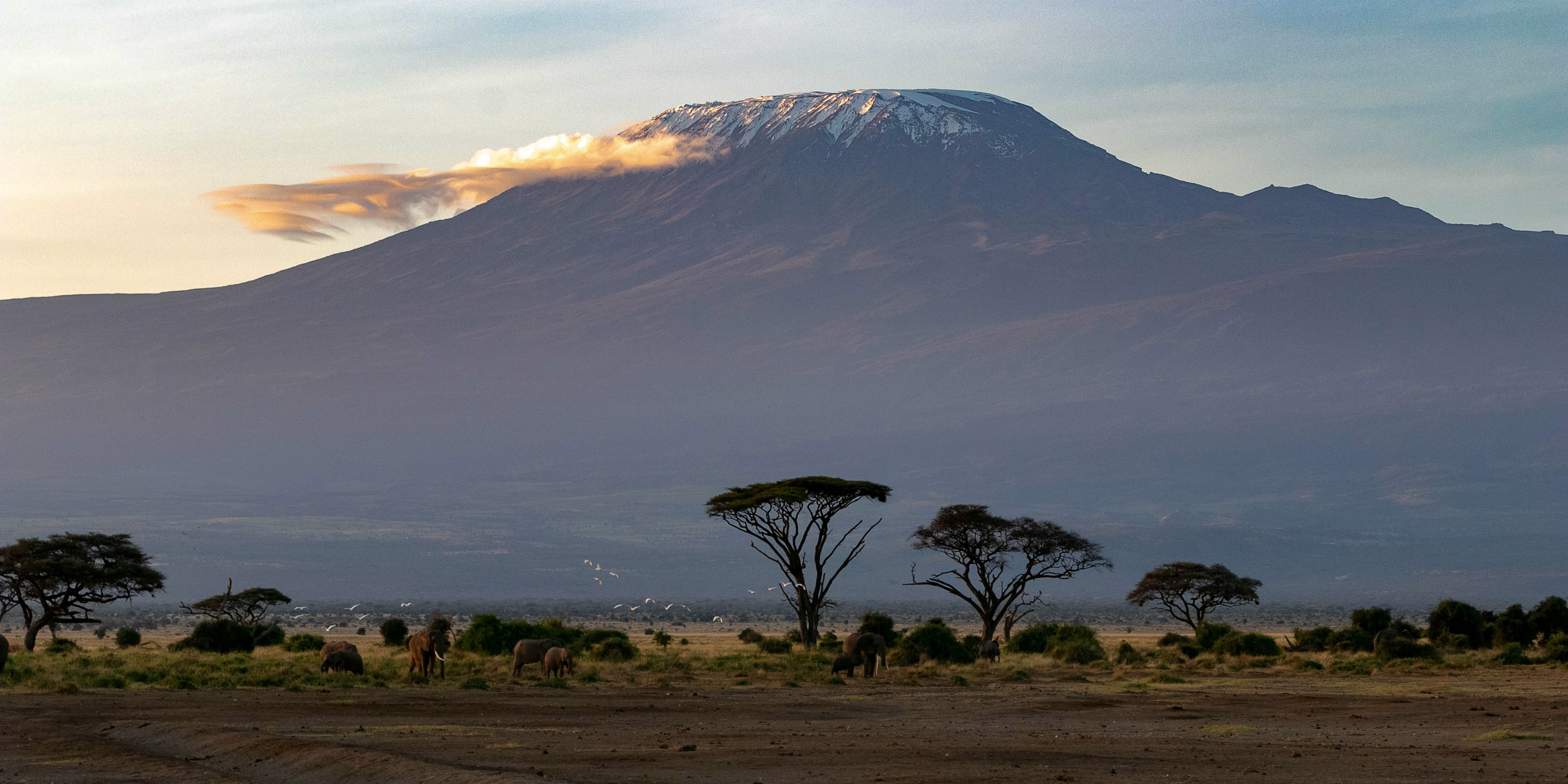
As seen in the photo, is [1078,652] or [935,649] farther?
[1078,652]

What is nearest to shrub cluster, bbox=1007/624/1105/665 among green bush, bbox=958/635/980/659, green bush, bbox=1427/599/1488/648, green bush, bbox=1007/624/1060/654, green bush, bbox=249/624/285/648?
green bush, bbox=1007/624/1060/654

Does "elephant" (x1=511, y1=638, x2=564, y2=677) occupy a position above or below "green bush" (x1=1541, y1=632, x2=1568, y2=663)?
below

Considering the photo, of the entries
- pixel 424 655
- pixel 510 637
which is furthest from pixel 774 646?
pixel 424 655

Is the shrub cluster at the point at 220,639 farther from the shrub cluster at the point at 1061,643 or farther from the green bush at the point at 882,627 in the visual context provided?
the shrub cluster at the point at 1061,643

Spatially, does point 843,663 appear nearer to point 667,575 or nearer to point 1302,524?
point 667,575

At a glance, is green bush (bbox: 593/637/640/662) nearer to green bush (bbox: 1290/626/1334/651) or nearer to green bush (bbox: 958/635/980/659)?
green bush (bbox: 958/635/980/659)

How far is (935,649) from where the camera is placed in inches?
1638

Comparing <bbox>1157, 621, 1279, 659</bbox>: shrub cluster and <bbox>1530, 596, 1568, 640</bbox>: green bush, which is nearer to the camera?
<bbox>1157, 621, 1279, 659</bbox>: shrub cluster

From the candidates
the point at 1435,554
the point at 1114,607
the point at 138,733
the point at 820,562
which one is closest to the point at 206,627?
the point at 820,562

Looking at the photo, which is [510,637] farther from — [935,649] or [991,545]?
[991,545]

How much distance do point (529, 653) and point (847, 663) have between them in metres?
7.25

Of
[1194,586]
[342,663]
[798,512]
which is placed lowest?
[342,663]

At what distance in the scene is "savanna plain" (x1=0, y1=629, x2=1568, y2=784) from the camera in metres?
17.9

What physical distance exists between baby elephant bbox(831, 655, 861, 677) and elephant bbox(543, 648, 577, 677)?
6203mm
